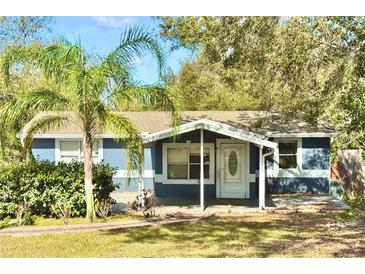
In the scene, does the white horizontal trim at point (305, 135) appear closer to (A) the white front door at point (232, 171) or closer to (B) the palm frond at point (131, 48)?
(A) the white front door at point (232, 171)

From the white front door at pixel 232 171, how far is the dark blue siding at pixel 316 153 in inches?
120

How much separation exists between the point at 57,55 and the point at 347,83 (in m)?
7.06

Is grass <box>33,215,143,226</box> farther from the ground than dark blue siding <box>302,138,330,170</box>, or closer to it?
closer to it

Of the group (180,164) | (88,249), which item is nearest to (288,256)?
(88,249)

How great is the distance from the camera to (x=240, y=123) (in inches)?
828

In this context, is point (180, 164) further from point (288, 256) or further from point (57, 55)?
point (288, 256)

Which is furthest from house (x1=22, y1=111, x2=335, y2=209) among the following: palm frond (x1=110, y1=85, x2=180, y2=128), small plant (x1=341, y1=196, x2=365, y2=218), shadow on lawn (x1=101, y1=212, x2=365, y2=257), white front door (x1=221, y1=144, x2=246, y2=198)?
palm frond (x1=110, y1=85, x2=180, y2=128)

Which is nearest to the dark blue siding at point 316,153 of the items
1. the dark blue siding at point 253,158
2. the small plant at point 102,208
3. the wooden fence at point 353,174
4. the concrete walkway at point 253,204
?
the wooden fence at point 353,174

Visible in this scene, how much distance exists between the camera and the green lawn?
1021 cm

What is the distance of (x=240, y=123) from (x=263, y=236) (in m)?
9.47

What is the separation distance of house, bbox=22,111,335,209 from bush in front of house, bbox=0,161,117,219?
3521 mm

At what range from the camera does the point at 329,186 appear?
20.4 m

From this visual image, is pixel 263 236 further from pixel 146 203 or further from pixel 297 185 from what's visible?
pixel 297 185

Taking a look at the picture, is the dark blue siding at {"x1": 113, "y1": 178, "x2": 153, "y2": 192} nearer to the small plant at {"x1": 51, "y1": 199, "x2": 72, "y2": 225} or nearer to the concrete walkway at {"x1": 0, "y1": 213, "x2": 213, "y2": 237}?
the small plant at {"x1": 51, "y1": 199, "x2": 72, "y2": 225}
